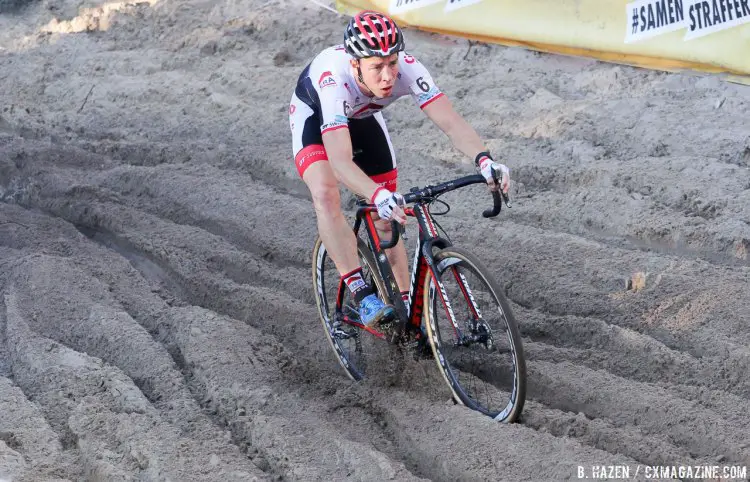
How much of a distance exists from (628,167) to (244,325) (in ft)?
10.8

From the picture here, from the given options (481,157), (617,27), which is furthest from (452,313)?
(617,27)

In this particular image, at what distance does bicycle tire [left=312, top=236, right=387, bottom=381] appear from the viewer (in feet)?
19.2

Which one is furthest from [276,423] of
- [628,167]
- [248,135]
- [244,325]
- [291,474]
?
[248,135]

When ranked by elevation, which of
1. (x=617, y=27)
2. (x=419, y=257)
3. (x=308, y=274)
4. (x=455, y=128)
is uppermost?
(x=455, y=128)

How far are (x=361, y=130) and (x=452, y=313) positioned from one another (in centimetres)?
135

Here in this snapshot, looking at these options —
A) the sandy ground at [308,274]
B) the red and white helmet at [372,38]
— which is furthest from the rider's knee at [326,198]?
the sandy ground at [308,274]

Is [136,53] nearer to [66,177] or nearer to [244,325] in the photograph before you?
[66,177]

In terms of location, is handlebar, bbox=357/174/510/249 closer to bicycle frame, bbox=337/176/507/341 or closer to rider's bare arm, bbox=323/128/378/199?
bicycle frame, bbox=337/176/507/341

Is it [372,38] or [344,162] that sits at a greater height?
[372,38]

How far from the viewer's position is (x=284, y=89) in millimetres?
10836

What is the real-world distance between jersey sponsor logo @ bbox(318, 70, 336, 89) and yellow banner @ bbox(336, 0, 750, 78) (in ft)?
14.9

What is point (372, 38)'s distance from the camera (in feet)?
16.8

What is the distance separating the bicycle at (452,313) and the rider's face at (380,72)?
24.2 inches

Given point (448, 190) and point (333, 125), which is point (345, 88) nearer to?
point (333, 125)
